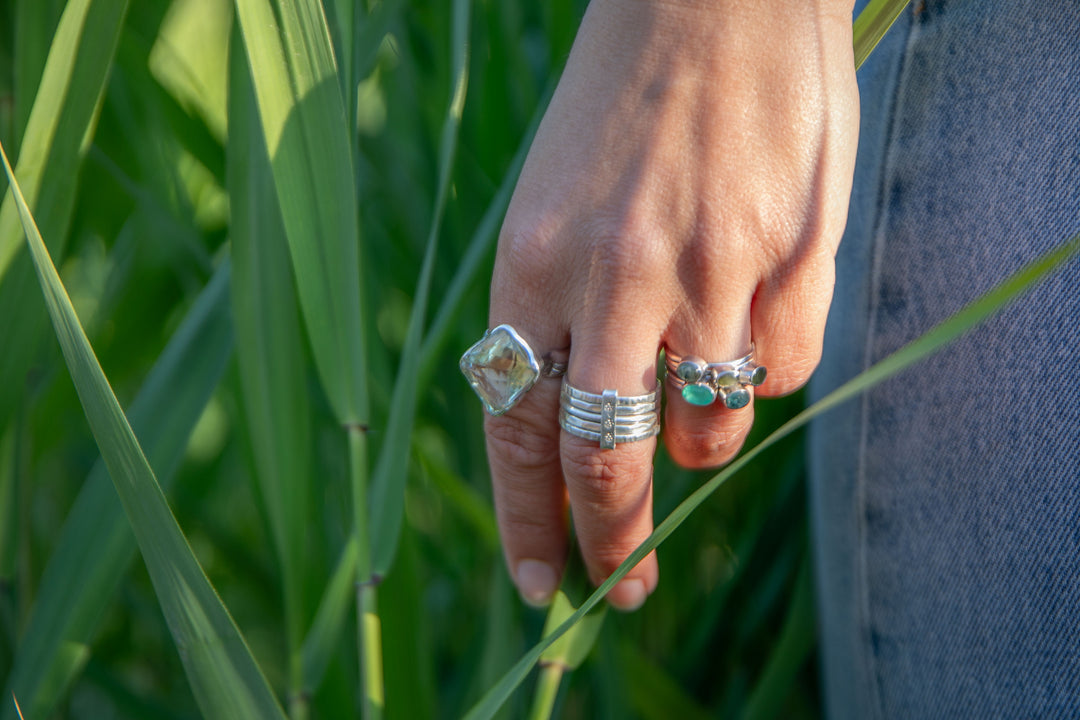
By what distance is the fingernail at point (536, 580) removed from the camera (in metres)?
0.44

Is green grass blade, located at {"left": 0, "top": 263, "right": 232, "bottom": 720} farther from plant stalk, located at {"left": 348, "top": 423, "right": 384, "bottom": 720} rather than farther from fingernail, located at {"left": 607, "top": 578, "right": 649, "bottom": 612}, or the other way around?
fingernail, located at {"left": 607, "top": 578, "right": 649, "bottom": 612}

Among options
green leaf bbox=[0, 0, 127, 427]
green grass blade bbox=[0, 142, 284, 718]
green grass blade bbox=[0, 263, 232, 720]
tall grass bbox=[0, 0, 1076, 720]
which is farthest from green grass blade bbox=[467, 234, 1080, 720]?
green leaf bbox=[0, 0, 127, 427]

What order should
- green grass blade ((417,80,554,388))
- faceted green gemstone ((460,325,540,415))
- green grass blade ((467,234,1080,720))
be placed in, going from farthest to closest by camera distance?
green grass blade ((417,80,554,388)) < faceted green gemstone ((460,325,540,415)) < green grass blade ((467,234,1080,720))

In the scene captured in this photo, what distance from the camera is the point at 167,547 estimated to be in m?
0.32

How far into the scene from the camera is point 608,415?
1.13 feet

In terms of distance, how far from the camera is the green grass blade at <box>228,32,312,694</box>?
1.39 feet

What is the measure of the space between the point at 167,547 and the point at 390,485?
119 mm

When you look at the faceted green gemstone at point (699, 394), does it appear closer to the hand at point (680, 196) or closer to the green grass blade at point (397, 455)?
the hand at point (680, 196)

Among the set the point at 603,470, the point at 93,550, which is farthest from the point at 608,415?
the point at 93,550

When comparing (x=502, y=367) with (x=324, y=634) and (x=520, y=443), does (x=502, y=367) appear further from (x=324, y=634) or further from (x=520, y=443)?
(x=324, y=634)

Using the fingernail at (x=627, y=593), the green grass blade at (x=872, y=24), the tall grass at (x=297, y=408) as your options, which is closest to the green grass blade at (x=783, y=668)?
the tall grass at (x=297, y=408)

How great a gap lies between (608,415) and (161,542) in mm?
203

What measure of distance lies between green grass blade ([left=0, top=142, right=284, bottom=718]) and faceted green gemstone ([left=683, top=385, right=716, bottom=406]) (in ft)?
0.76

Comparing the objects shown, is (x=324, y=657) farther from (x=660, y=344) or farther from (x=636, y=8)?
(x=636, y=8)
